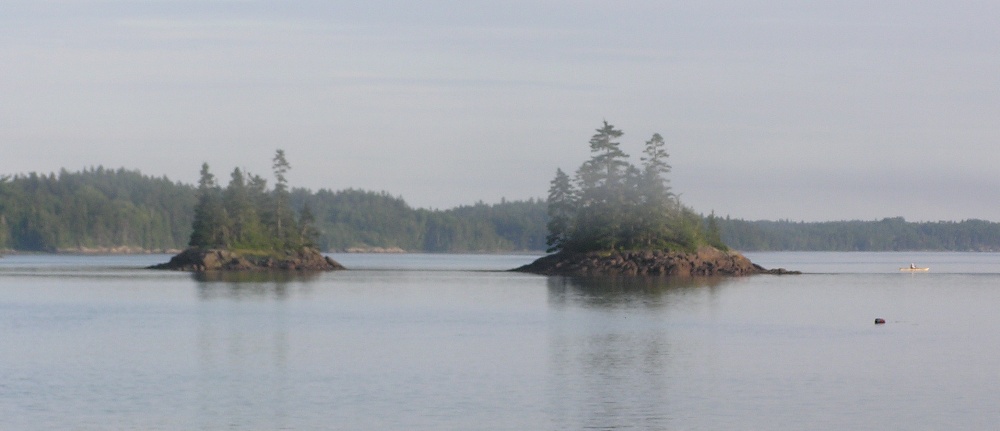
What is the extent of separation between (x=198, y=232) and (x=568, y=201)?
43077 mm

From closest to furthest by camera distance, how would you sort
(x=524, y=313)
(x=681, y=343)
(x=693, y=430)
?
1. (x=693, y=430)
2. (x=681, y=343)
3. (x=524, y=313)

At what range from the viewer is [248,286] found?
10994 centimetres

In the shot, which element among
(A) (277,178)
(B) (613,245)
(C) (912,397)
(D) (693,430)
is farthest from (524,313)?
(A) (277,178)

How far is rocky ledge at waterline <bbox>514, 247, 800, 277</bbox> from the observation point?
140 meters

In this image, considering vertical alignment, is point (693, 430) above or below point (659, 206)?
below

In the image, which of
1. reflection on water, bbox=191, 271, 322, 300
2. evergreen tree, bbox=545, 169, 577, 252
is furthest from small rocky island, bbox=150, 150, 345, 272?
evergreen tree, bbox=545, 169, 577, 252

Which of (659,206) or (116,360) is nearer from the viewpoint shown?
(116,360)

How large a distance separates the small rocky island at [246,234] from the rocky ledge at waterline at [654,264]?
3385 centimetres

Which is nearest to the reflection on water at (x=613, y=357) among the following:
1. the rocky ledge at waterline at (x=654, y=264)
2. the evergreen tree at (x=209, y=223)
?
the rocky ledge at waterline at (x=654, y=264)

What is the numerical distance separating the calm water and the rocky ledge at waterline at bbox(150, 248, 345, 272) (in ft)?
207

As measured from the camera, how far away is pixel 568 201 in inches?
6038

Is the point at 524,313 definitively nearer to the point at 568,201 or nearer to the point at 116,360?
the point at 116,360

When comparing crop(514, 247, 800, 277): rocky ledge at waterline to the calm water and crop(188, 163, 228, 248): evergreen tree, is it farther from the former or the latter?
the calm water

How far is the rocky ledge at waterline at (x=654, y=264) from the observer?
458 feet
